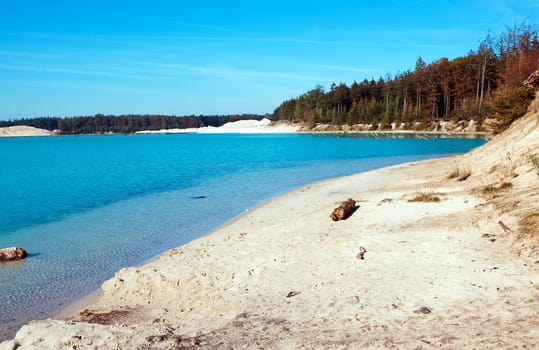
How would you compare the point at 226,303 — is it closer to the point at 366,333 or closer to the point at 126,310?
the point at 126,310

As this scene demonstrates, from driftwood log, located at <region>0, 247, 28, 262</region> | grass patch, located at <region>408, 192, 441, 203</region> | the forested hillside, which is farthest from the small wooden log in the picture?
the forested hillside

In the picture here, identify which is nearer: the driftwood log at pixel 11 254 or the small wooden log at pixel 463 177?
the driftwood log at pixel 11 254

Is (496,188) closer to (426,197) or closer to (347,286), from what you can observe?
(426,197)

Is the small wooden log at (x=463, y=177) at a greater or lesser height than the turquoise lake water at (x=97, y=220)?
greater

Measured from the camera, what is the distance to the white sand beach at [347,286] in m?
5.44

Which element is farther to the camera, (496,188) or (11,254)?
(496,188)

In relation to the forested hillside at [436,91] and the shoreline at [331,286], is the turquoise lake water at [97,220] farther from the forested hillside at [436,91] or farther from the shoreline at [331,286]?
the forested hillside at [436,91]

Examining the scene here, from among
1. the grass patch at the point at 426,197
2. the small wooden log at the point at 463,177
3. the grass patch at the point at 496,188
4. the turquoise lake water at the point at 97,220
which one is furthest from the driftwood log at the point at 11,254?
the small wooden log at the point at 463,177

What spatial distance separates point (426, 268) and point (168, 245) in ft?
25.0

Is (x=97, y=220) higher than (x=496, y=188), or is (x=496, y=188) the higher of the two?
(x=496, y=188)

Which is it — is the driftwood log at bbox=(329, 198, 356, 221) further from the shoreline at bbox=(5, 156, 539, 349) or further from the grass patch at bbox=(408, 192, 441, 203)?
the grass patch at bbox=(408, 192, 441, 203)

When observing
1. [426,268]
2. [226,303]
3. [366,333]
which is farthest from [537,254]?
[226,303]

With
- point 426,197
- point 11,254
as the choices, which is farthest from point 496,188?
point 11,254

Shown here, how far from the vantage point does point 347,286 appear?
23.4 feet
